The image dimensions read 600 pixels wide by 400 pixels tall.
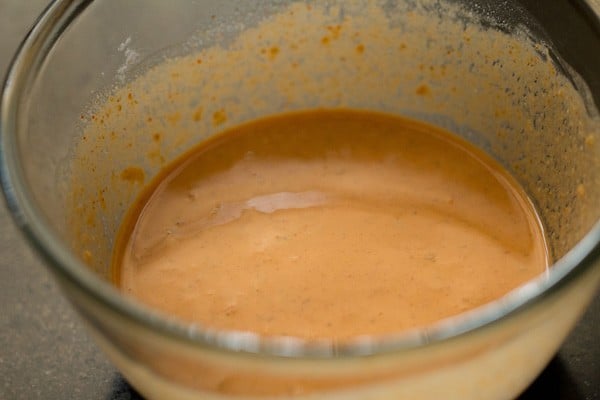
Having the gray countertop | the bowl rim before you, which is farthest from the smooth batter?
the bowl rim

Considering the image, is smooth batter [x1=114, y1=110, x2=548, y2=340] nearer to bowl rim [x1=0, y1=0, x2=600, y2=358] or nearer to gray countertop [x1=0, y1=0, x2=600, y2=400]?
gray countertop [x1=0, y1=0, x2=600, y2=400]

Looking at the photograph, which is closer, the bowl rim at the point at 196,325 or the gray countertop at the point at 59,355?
the bowl rim at the point at 196,325

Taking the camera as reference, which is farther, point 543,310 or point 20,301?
point 20,301

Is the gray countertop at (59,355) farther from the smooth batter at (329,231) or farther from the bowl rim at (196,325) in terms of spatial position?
the bowl rim at (196,325)

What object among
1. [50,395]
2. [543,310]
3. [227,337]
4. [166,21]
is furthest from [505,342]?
[166,21]

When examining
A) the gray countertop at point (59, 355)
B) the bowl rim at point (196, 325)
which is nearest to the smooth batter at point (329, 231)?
the gray countertop at point (59, 355)

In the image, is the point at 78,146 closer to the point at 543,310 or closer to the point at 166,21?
the point at 166,21
